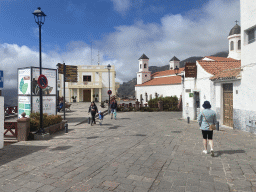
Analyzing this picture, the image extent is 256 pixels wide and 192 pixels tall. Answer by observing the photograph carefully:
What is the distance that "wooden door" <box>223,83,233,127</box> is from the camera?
462 inches

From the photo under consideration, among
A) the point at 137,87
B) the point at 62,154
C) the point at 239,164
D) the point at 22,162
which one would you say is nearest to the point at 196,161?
the point at 239,164

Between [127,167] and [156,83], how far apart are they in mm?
46794

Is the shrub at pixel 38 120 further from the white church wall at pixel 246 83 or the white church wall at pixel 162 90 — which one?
the white church wall at pixel 162 90

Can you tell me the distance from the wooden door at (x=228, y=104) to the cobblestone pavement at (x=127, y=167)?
4.02 metres

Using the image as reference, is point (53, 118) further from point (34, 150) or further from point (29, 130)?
point (34, 150)

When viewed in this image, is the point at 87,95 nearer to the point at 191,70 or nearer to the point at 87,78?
the point at 87,78

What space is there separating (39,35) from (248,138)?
407 inches

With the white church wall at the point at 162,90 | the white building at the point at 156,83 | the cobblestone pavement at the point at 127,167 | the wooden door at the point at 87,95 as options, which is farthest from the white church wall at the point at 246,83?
the wooden door at the point at 87,95

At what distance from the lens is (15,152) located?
6770mm

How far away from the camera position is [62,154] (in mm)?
6496

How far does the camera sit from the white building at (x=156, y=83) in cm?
4475

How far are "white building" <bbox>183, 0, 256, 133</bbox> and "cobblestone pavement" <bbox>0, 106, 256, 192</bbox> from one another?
2.81 metres

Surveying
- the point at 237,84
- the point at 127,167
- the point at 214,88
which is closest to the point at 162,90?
the point at 214,88

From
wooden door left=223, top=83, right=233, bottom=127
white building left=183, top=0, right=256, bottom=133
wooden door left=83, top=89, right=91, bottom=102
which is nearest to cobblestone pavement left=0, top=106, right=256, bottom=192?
white building left=183, top=0, right=256, bottom=133
